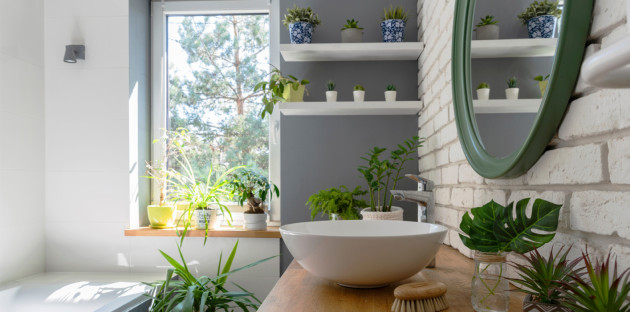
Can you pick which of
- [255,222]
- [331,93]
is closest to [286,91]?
[331,93]

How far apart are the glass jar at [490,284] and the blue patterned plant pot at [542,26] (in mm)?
398

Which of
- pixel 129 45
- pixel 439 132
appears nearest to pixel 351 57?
pixel 439 132

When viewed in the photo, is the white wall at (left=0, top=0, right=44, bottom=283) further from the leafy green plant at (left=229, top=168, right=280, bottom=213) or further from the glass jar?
the glass jar

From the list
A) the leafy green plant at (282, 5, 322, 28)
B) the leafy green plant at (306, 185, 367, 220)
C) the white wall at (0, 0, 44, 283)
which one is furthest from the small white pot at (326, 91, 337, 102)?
the white wall at (0, 0, 44, 283)

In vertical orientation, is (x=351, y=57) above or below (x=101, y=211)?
above

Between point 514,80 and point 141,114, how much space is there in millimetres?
2202

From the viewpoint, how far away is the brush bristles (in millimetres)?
778

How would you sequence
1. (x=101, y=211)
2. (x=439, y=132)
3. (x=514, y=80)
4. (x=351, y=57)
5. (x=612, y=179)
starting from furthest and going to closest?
(x=101, y=211) < (x=351, y=57) < (x=439, y=132) < (x=514, y=80) < (x=612, y=179)

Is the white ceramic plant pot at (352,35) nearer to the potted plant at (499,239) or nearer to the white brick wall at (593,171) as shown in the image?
the white brick wall at (593,171)

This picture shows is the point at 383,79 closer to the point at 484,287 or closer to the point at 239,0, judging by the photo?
the point at 239,0

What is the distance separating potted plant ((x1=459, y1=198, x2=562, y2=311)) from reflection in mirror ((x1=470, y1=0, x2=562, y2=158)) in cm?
20

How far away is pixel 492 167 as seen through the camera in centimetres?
110

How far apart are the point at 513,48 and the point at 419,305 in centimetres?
58

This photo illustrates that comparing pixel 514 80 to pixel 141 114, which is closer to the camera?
pixel 514 80
